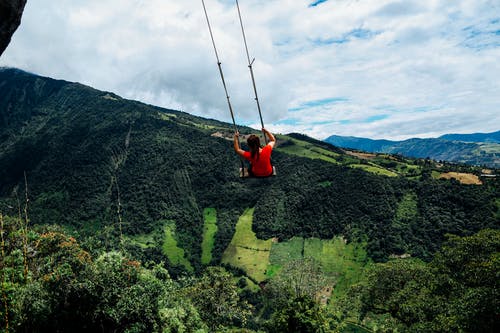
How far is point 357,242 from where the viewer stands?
12912 cm

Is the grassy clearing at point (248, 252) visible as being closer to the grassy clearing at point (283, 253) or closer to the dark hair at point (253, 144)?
the grassy clearing at point (283, 253)

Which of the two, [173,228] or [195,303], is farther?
[173,228]

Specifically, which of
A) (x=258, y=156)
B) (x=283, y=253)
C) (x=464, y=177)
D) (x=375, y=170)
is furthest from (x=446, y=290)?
(x=375, y=170)

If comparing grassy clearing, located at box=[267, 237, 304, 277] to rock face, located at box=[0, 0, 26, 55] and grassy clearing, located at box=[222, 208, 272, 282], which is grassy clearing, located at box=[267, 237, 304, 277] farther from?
rock face, located at box=[0, 0, 26, 55]

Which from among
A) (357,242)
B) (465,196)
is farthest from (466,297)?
(465,196)

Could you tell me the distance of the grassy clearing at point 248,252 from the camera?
5123 inches

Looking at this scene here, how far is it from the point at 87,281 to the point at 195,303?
1119 inches

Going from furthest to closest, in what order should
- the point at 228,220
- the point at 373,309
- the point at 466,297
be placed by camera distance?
the point at 228,220
the point at 373,309
the point at 466,297

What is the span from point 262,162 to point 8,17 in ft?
23.3

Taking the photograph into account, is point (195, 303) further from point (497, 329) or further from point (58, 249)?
point (497, 329)

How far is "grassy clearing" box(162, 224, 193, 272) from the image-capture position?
147250 millimetres

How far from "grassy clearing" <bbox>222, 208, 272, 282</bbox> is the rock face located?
121850 millimetres

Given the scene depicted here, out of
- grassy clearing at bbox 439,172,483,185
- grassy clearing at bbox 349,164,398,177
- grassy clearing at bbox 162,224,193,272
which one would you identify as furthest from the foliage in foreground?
grassy clearing at bbox 349,164,398,177

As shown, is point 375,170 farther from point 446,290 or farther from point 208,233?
point 446,290
